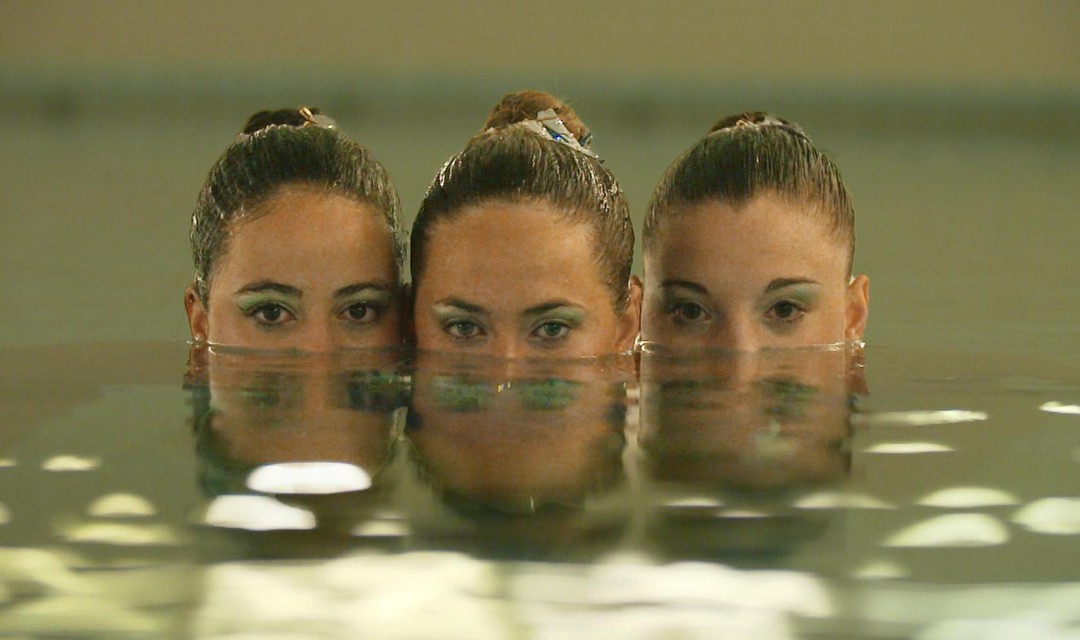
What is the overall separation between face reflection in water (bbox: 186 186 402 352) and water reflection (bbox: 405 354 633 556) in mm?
145

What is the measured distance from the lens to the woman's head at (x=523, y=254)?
2020 millimetres

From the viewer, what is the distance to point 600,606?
3.41 ft

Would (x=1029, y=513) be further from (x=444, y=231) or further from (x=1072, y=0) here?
(x=1072, y=0)

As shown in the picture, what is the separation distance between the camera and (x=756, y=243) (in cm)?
224

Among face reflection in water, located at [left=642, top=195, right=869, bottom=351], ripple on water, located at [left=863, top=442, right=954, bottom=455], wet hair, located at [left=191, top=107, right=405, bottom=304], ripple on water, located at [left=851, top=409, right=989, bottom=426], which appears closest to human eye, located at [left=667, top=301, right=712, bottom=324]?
face reflection in water, located at [left=642, top=195, right=869, bottom=351]

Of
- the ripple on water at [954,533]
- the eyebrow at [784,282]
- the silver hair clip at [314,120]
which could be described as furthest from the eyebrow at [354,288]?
the ripple on water at [954,533]

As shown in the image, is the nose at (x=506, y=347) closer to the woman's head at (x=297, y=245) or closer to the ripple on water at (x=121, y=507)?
the woman's head at (x=297, y=245)

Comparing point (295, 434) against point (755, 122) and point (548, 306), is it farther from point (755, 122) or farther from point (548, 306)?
point (755, 122)

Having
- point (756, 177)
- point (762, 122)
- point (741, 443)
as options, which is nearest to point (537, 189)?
point (756, 177)

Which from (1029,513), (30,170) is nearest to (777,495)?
(1029,513)

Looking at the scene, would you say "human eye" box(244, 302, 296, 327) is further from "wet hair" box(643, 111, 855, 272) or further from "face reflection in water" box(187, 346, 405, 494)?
"wet hair" box(643, 111, 855, 272)

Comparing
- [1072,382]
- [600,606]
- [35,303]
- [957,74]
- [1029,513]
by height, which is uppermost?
[957,74]

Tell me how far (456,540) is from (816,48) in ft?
24.2

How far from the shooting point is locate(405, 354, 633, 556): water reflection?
1.20 meters
